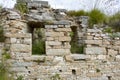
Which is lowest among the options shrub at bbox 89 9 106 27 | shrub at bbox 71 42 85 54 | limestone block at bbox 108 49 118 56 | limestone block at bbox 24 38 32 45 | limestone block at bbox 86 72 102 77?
limestone block at bbox 86 72 102 77

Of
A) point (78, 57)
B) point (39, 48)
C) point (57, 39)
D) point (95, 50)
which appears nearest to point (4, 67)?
point (39, 48)

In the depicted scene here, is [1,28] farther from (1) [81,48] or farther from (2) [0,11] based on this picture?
(1) [81,48]

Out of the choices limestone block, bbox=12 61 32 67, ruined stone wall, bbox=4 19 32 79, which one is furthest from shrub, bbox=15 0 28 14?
limestone block, bbox=12 61 32 67

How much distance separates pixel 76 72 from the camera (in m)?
8.47

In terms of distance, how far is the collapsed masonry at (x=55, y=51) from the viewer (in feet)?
27.1

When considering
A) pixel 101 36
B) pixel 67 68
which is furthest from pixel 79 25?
pixel 67 68

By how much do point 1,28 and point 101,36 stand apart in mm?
2696

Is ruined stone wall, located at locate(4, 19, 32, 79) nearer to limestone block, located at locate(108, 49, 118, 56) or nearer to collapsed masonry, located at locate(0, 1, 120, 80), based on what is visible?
collapsed masonry, located at locate(0, 1, 120, 80)

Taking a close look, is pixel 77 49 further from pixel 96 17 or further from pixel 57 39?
pixel 96 17

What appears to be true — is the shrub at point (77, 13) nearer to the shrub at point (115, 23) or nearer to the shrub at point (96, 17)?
the shrub at point (96, 17)

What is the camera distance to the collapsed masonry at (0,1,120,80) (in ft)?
27.1

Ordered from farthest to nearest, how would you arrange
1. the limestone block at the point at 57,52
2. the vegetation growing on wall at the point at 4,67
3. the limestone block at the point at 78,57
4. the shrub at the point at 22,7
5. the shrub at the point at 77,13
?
the shrub at the point at 77,13 → the shrub at the point at 22,7 → the limestone block at the point at 78,57 → the limestone block at the point at 57,52 → the vegetation growing on wall at the point at 4,67

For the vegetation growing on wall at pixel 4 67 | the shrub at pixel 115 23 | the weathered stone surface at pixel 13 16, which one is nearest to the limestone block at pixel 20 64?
the vegetation growing on wall at pixel 4 67

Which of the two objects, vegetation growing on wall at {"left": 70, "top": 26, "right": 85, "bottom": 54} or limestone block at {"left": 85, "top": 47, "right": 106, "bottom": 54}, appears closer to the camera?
limestone block at {"left": 85, "top": 47, "right": 106, "bottom": 54}
